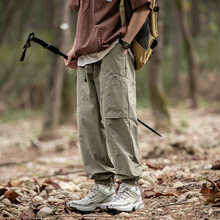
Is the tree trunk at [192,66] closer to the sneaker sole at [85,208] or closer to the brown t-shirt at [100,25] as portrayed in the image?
the brown t-shirt at [100,25]

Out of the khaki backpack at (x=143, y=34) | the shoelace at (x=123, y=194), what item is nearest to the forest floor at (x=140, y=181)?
the shoelace at (x=123, y=194)

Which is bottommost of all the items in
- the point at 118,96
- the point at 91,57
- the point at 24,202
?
the point at 24,202

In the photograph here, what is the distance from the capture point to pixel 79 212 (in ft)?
8.26

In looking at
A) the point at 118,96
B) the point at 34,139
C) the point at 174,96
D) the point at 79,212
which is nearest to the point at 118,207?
the point at 79,212

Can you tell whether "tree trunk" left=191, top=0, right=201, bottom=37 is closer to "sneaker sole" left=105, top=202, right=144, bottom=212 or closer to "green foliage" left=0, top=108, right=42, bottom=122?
"green foliage" left=0, top=108, right=42, bottom=122

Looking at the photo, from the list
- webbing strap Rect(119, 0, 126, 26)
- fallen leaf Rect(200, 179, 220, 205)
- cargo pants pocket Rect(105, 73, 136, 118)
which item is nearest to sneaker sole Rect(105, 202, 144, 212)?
fallen leaf Rect(200, 179, 220, 205)

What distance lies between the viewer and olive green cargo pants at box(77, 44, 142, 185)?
2363 mm

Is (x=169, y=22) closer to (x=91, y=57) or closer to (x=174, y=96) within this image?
(x=174, y=96)

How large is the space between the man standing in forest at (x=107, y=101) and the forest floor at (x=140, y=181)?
160 millimetres

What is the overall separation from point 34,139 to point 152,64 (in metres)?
2.37

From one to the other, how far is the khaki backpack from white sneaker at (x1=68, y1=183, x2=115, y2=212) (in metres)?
0.91

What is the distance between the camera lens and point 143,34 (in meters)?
2.41

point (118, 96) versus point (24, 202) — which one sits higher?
point (118, 96)

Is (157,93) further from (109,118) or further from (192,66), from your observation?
(109,118)
